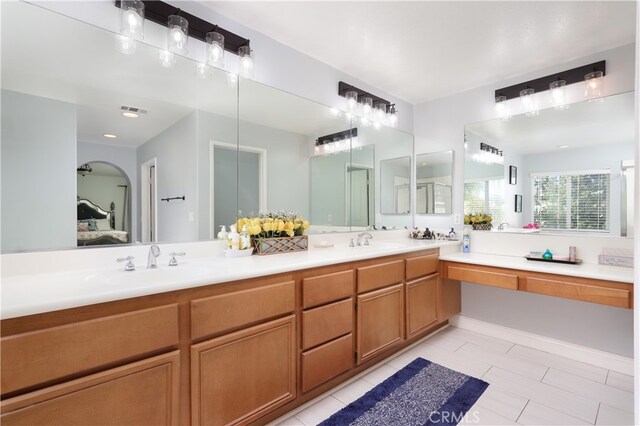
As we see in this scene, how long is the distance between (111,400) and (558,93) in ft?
11.8

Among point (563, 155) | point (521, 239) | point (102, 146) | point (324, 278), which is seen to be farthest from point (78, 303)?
point (563, 155)

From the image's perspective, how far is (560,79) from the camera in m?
2.47

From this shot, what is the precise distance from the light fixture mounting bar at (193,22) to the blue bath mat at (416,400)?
7.92ft

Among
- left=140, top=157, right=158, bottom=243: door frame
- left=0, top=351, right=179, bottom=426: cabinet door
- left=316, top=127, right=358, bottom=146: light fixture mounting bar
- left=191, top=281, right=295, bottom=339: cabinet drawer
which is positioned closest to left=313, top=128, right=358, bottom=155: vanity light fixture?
left=316, top=127, right=358, bottom=146: light fixture mounting bar

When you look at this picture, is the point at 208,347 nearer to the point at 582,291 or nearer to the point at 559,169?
the point at 582,291

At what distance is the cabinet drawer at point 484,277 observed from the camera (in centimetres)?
231

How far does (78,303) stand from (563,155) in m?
3.42

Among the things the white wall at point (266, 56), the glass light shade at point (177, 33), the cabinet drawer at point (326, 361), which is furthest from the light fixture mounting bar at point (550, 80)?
the glass light shade at point (177, 33)

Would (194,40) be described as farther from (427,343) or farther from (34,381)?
(427,343)

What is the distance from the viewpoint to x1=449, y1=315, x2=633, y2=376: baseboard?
222 centimetres

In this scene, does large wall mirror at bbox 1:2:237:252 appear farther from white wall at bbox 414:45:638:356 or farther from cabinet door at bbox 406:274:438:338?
white wall at bbox 414:45:638:356

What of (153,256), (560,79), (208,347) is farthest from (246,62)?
(560,79)

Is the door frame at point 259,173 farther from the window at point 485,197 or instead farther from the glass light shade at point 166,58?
the window at point 485,197

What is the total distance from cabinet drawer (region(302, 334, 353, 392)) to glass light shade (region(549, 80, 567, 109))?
2.63 metres
